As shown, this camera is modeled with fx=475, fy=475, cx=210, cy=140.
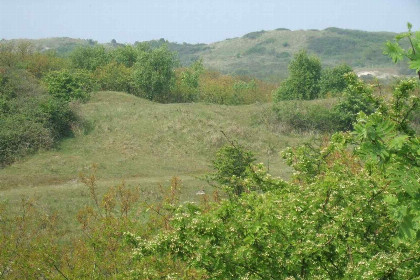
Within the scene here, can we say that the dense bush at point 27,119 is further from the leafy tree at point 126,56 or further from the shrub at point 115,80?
the leafy tree at point 126,56

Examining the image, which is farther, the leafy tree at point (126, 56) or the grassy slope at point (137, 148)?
the leafy tree at point (126, 56)

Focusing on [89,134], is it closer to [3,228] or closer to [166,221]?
[3,228]

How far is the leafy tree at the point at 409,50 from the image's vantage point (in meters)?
4.37

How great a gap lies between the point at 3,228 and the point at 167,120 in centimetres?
3064

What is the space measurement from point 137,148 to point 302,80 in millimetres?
34345

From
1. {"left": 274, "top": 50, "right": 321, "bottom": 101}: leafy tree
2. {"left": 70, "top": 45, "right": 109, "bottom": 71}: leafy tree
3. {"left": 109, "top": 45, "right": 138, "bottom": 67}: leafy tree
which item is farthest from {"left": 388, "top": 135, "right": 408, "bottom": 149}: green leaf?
{"left": 109, "top": 45, "right": 138, "bottom": 67}: leafy tree

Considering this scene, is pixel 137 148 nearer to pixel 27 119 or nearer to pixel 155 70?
pixel 27 119

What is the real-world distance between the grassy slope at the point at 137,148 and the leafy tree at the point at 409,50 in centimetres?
1786

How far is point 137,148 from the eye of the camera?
36.6 m

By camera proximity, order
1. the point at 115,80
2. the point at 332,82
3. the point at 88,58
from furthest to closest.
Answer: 1. the point at 88,58
2. the point at 332,82
3. the point at 115,80

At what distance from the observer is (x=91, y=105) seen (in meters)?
43.8

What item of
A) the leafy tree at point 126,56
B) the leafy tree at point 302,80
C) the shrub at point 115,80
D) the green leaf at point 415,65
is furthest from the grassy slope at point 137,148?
the leafy tree at point 126,56

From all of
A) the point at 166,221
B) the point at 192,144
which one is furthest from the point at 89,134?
the point at 166,221

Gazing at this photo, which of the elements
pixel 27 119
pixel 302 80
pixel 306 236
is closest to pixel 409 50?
pixel 306 236
